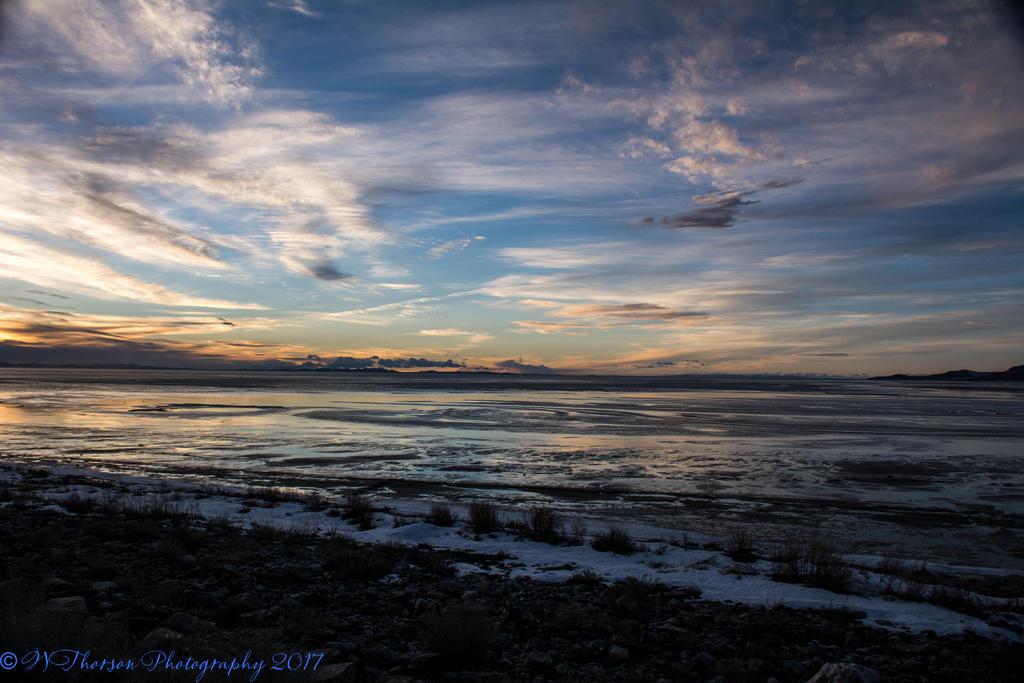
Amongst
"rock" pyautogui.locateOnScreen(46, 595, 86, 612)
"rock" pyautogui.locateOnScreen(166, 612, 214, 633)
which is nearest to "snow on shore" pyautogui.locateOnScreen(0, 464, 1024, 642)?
"rock" pyautogui.locateOnScreen(166, 612, 214, 633)

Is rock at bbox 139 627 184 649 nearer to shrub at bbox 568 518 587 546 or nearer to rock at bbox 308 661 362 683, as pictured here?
rock at bbox 308 661 362 683

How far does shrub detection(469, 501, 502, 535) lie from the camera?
11.1 m

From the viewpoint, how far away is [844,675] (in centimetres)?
475

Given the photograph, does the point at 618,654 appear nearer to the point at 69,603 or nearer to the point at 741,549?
the point at 741,549

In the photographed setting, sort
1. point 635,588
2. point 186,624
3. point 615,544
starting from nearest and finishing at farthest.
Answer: point 186,624 < point 635,588 < point 615,544

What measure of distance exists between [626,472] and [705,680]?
542 inches

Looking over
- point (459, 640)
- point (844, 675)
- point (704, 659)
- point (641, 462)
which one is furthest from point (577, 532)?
point (641, 462)

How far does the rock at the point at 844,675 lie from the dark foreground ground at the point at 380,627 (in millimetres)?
489

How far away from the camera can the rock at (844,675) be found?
471cm

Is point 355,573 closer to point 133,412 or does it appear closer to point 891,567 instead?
point 891,567

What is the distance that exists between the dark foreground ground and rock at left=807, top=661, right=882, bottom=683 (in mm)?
489

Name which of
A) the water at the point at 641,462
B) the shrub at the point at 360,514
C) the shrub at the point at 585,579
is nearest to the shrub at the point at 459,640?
the shrub at the point at 585,579

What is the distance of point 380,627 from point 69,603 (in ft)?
9.96

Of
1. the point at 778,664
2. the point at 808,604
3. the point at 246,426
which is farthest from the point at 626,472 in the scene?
the point at 246,426
